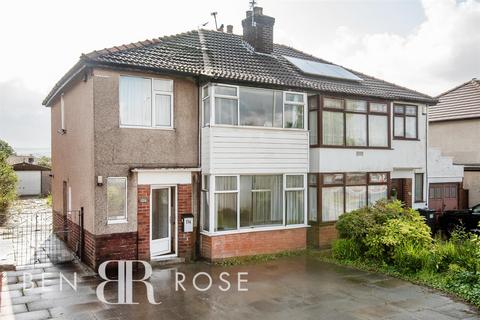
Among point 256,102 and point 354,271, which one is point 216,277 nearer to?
point 354,271

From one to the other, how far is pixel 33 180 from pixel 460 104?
33481 mm

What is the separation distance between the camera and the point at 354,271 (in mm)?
10906

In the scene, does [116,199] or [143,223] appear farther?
[143,223]

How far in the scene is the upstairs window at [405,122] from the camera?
1628 centimetres

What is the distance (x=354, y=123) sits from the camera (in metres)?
14.7

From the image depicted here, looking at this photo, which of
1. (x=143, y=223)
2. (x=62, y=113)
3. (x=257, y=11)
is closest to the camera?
(x=143, y=223)

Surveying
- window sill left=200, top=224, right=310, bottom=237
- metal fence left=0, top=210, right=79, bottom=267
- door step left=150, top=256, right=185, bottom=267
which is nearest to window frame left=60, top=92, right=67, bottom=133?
metal fence left=0, top=210, right=79, bottom=267

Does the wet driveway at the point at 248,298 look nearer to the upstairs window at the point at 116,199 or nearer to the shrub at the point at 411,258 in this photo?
the shrub at the point at 411,258

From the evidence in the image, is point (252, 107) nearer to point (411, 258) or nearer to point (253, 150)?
point (253, 150)

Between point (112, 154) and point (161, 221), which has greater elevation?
point (112, 154)

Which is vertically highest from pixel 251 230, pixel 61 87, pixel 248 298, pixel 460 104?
pixel 460 104

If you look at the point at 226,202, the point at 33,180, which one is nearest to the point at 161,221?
the point at 226,202

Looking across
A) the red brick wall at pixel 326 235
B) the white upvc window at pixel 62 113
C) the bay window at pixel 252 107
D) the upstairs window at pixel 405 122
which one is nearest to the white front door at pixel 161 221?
the bay window at pixel 252 107

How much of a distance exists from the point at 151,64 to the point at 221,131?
2652 millimetres
